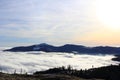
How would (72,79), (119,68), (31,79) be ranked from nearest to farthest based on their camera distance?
(31,79)
(72,79)
(119,68)

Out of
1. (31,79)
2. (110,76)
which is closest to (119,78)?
(110,76)

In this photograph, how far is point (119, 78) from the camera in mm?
92938

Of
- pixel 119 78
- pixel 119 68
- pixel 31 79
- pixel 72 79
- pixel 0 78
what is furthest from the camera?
pixel 119 68

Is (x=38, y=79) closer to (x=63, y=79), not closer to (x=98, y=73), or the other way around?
(x=63, y=79)

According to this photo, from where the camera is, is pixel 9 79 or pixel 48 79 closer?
pixel 9 79

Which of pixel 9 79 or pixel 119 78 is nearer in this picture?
pixel 9 79

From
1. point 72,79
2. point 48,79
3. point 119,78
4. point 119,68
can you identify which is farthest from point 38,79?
point 119,68

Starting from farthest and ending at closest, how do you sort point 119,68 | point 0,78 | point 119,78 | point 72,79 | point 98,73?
point 119,68 → point 98,73 → point 119,78 → point 72,79 → point 0,78

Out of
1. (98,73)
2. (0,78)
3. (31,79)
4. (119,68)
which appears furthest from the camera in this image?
(119,68)

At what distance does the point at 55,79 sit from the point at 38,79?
3031 millimetres

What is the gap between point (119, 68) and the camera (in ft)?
356

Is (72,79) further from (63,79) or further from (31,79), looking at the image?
(31,79)

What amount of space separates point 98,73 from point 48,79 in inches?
1682

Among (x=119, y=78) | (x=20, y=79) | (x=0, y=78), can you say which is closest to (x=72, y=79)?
(x=20, y=79)
